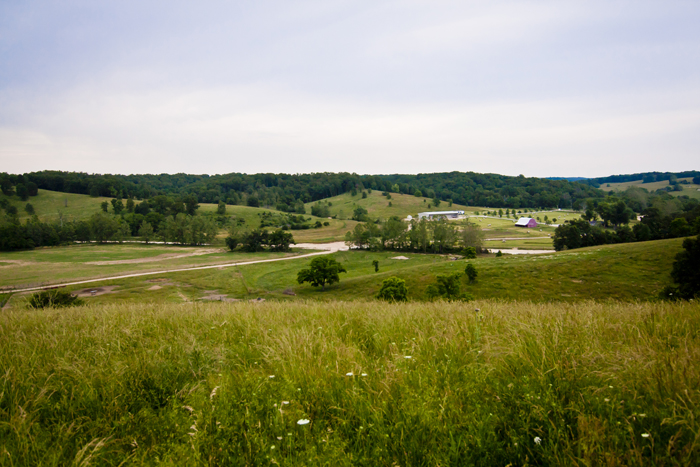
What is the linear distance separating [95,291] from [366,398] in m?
58.5

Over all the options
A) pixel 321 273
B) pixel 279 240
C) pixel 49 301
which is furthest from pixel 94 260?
pixel 49 301

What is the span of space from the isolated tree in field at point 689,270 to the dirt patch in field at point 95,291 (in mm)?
64912

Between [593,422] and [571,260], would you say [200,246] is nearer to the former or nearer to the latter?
[571,260]

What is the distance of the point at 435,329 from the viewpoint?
473 cm

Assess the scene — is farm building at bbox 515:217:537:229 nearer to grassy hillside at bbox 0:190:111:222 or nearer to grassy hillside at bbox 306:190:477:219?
grassy hillside at bbox 306:190:477:219

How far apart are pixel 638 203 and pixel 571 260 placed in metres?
143

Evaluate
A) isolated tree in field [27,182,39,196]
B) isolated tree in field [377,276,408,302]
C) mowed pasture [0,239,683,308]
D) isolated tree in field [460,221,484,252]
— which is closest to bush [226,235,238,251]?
mowed pasture [0,239,683,308]

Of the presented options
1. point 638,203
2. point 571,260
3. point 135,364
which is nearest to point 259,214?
point 571,260

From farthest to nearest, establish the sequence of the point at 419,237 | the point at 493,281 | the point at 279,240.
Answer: the point at 279,240 → the point at 419,237 → the point at 493,281

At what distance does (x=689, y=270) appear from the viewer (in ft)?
93.6

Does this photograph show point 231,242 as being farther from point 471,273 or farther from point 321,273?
point 471,273

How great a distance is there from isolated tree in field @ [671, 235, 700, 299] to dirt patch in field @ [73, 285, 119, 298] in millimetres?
64912

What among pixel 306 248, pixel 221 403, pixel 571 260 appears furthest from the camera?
pixel 306 248

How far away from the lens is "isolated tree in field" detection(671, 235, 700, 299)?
26.8 metres
